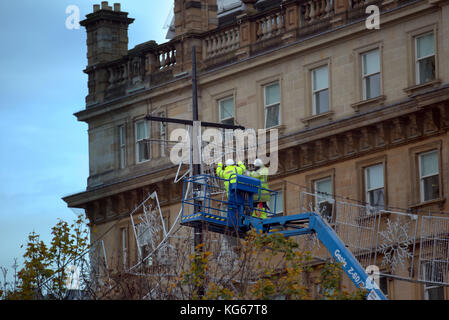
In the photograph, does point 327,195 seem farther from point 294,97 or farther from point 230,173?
point 230,173

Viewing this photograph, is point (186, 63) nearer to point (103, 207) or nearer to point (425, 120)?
point (103, 207)

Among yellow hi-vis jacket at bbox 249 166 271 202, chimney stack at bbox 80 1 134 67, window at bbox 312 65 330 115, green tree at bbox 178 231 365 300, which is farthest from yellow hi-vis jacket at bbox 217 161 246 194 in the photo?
chimney stack at bbox 80 1 134 67

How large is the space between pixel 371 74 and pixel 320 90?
271cm

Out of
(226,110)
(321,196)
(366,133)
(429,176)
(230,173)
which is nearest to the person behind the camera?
(230,173)

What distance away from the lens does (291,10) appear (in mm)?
68500

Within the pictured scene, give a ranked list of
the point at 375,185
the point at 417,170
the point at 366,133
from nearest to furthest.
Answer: the point at 417,170 → the point at 375,185 → the point at 366,133

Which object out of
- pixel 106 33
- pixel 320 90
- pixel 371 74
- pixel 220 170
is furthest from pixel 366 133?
pixel 106 33

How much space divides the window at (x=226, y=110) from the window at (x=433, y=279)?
12.5 m

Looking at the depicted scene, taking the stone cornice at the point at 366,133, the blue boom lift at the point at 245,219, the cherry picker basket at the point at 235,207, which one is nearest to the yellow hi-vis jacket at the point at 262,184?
the cherry picker basket at the point at 235,207

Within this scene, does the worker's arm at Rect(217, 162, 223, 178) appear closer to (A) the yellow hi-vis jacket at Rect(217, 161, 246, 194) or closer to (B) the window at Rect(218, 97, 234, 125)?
(A) the yellow hi-vis jacket at Rect(217, 161, 246, 194)

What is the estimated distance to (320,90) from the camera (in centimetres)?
6775
